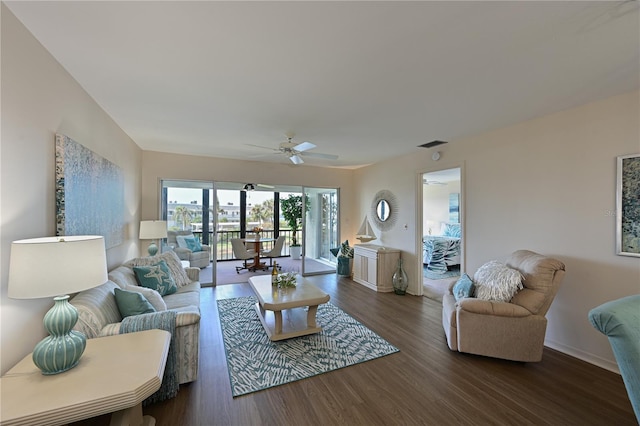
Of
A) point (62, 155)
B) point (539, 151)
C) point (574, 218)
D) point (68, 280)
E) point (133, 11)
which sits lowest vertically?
point (68, 280)

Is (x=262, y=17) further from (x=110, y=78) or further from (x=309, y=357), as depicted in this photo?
(x=309, y=357)

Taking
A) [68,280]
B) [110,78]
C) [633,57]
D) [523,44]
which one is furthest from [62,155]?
[633,57]

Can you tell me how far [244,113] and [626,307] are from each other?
323cm

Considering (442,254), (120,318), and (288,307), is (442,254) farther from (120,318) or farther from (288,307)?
(120,318)

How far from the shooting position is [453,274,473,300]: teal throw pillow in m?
2.82

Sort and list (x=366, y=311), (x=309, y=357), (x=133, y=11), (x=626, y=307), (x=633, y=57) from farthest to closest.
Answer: (x=366, y=311) → (x=309, y=357) → (x=633, y=57) → (x=133, y=11) → (x=626, y=307)

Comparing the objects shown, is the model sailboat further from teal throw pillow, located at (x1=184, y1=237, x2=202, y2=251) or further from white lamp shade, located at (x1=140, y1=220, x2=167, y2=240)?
white lamp shade, located at (x1=140, y1=220, x2=167, y2=240)

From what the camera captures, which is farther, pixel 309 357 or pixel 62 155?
pixel 309 357

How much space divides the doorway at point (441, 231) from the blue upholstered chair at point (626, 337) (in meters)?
3.26

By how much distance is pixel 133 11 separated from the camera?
55.3 inches

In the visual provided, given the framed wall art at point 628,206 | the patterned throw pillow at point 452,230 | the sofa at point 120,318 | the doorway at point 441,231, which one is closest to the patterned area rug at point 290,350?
the sofa at point 120,318

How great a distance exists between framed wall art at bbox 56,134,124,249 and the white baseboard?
4684 millimetres

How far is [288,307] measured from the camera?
112 inches

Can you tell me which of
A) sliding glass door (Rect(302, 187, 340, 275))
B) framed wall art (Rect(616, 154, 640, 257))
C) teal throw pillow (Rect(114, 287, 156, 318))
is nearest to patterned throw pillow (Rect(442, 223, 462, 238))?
sliding glass door (Rect(302, 187, 340, 275))
